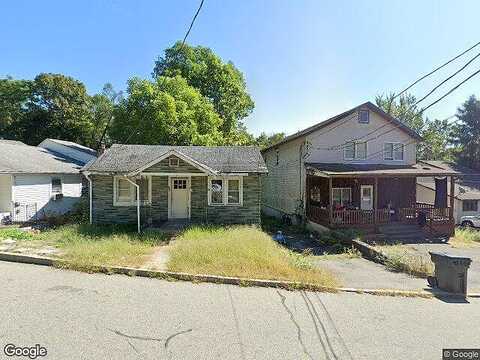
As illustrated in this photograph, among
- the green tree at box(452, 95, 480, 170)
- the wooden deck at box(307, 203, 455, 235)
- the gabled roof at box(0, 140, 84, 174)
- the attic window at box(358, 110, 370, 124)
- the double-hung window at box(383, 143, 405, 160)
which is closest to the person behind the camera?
the gabled roof at box(0, 140, 84, 174)

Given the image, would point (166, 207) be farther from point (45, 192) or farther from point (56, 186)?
point (56, 186)

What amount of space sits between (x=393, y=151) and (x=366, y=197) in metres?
3.62

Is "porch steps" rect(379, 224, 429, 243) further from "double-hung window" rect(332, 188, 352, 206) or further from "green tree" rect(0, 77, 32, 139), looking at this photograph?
"green tree" rect(0, 77, 32, 139)

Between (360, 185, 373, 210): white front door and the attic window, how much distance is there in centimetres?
414

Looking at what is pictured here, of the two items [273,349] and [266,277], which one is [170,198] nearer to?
[266,277]

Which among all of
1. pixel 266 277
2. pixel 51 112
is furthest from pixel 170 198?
pixel 51 112

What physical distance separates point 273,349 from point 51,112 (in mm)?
46266

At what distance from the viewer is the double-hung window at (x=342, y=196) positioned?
2117cm

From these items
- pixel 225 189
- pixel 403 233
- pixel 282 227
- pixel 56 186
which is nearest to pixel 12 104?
pixel 56 186

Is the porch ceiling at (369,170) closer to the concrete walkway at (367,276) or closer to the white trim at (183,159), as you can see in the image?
the concrete walkway at (367,276)

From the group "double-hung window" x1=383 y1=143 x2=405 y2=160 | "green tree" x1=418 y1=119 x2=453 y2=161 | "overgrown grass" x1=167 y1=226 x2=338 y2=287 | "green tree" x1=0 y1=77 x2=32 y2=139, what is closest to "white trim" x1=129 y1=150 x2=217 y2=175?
"overgrown grass" x1=167 y1=226 x2=338 y2=287

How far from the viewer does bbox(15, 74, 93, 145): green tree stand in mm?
42469

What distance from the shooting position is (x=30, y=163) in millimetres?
19516

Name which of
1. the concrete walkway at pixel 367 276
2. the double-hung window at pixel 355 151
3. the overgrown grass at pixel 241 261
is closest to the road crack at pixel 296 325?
the overgrown grass at pixel 241 261
